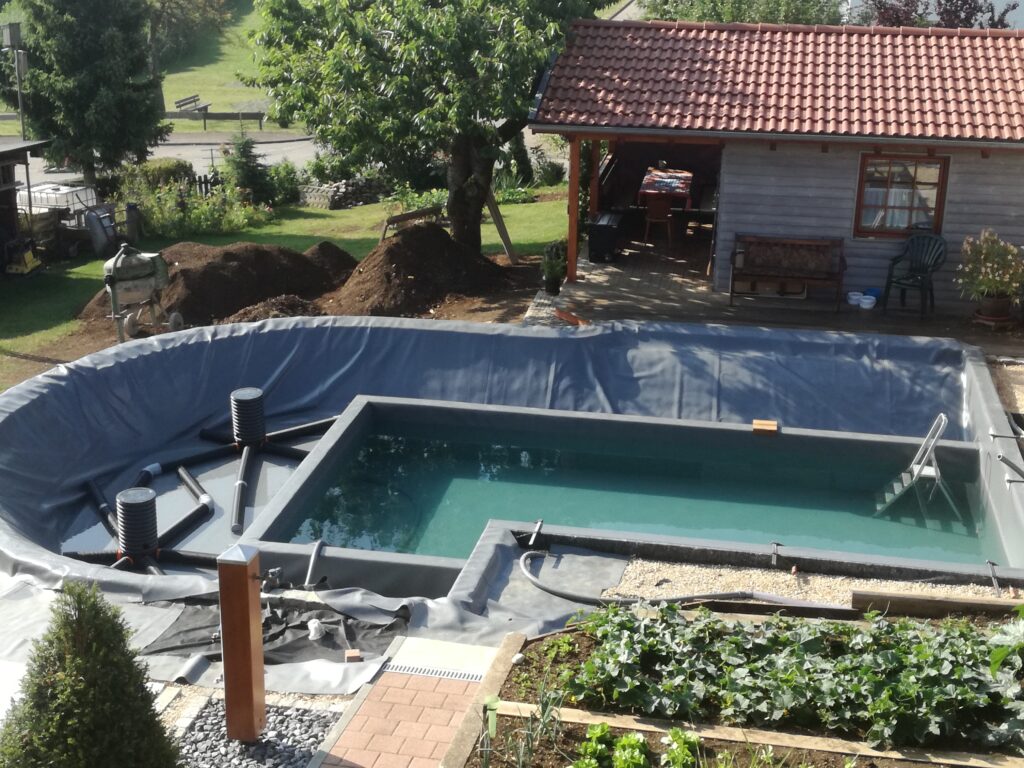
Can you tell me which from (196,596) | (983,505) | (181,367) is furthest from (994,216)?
(196,596)

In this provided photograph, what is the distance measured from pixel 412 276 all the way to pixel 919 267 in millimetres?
7146

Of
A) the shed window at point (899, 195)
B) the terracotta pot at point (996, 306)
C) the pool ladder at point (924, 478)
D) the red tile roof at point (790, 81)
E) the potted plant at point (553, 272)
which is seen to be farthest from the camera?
the potted plant at point (553, 272)

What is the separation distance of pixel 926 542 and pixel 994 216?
19.9 ft

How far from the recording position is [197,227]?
2400cm

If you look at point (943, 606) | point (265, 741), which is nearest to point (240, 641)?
point (265, 741)

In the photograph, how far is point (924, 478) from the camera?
A: 12.4 m

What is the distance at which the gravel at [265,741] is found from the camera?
645 cm

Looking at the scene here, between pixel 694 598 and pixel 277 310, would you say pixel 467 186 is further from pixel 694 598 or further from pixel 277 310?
pixel 694 598

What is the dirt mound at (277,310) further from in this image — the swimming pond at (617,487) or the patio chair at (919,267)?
the patio chair at (919,267)

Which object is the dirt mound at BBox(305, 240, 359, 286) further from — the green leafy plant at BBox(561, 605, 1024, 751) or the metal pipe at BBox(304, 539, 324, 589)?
the green leafy plant at BBox(561, 605, 1024, 751)

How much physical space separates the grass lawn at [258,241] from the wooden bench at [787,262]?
213 inches

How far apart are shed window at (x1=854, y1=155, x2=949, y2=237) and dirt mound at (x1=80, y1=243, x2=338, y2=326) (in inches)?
325

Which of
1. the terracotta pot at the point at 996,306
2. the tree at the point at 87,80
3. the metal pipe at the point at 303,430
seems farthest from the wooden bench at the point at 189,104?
the terracotta pot at the point at 996,306

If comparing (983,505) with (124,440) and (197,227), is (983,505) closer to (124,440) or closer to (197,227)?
(124,440)
